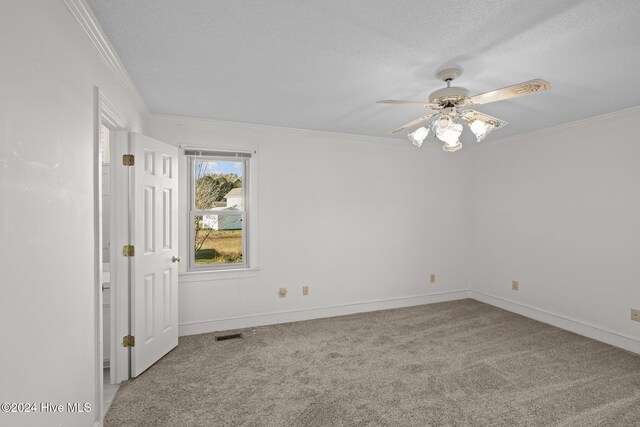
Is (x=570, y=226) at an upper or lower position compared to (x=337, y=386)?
upper

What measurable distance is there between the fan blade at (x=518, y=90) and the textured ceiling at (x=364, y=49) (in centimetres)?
27

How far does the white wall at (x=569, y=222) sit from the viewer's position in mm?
3336

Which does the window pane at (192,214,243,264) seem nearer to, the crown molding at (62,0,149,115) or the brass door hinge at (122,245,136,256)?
the brass door hinge at (122,245,136,256)

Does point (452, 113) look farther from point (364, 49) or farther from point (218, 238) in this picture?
point (218, 238)

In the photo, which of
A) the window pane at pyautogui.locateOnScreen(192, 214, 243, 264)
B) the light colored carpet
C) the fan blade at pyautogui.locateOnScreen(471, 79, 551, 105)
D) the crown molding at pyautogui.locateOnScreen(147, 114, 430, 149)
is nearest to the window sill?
the window pane at pyautogui.locateOnScreen(192, 214, 243, 264)

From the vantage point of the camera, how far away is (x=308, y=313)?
13.7ft

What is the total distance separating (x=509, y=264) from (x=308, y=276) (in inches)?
109

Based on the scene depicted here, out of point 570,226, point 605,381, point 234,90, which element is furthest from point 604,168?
point 234,90

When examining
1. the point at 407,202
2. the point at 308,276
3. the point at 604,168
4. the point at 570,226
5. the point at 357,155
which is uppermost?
the point at 357,155

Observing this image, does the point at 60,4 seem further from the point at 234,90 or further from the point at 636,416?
the point at 636,416

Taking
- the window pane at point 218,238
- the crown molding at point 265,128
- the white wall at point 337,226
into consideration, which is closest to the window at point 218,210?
the window pane at point 218,238

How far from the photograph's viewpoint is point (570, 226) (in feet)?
12.5

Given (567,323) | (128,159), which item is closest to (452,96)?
(128,159)

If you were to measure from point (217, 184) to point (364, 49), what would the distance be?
2469 millimetres
